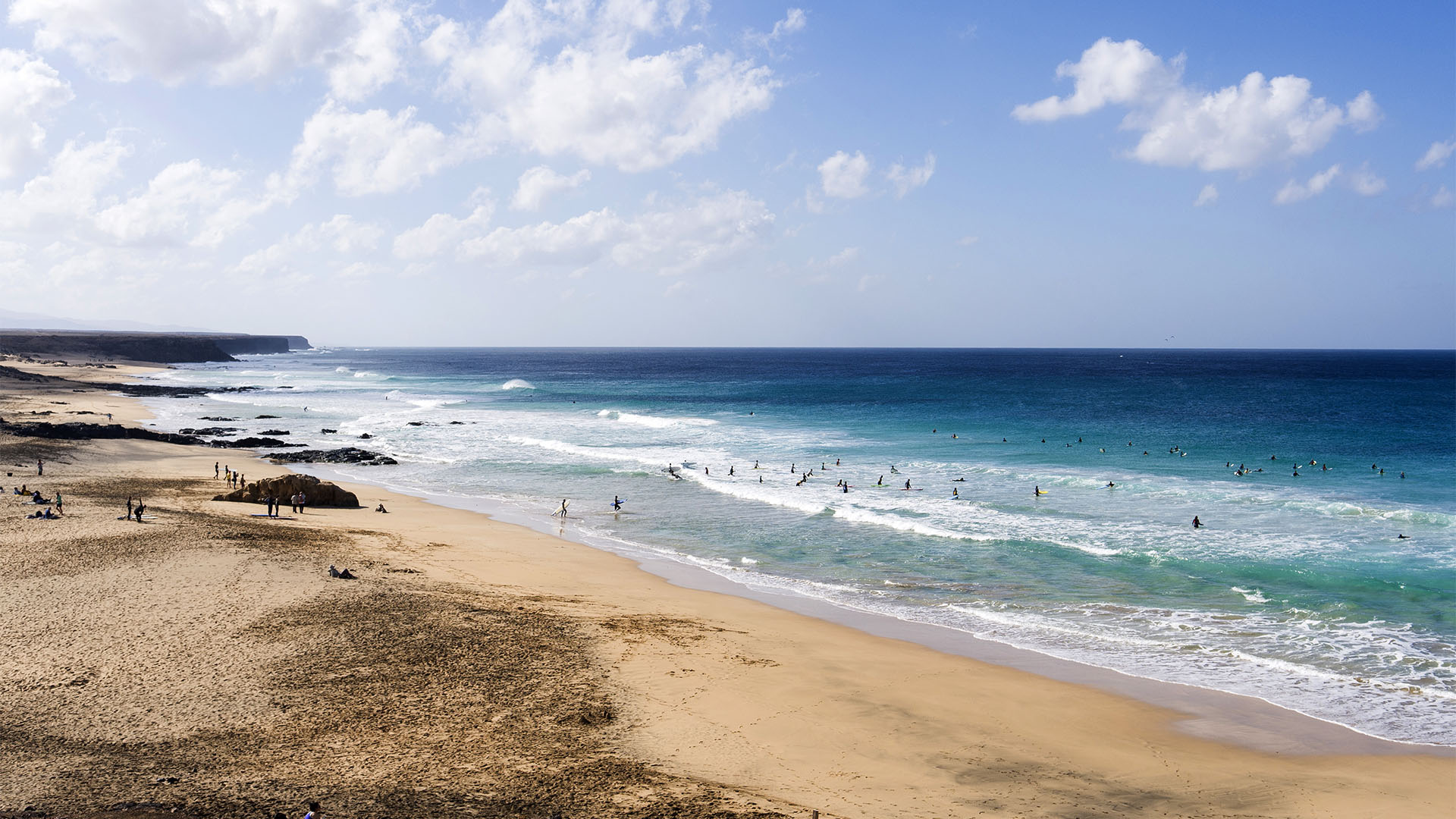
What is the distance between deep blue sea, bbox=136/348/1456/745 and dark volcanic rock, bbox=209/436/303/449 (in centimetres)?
391

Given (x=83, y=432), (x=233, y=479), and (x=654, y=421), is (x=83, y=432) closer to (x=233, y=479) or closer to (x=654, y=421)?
(x=233, y=479)

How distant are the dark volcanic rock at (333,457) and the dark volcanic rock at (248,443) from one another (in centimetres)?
361

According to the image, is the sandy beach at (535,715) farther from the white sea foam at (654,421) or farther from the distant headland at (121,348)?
the distant headland at (121,348)

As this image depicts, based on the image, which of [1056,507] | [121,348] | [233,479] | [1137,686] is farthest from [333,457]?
[121,348]

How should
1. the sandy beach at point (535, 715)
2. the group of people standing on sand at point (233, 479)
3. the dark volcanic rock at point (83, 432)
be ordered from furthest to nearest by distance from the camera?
the dark volcanic rock at point (83, 432), the group of people standing on sand at point (233, 479), the sandy beach at point (535, 715)

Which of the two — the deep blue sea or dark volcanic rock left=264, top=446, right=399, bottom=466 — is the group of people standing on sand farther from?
dark volcanic rock left=264, top=446, right=399, bottom=466

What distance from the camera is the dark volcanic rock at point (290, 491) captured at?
104 feet

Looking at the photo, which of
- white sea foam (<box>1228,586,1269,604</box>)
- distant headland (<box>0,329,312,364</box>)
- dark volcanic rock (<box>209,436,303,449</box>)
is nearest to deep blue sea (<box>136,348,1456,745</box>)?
white sea foam (<box>1228,586,1269,604</box>)

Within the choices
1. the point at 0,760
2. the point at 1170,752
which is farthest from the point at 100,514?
the point at 1170,752

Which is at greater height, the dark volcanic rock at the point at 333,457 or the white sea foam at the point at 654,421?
the white sea foam at the point at 654,421

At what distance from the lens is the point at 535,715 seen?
44.5ft

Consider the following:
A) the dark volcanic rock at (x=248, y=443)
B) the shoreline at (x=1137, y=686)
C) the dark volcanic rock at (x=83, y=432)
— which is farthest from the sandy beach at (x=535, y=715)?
the dark volcanic rock at (x=83, y=432)

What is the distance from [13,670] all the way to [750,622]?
1413cm

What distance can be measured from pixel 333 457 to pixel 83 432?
14.3 m
